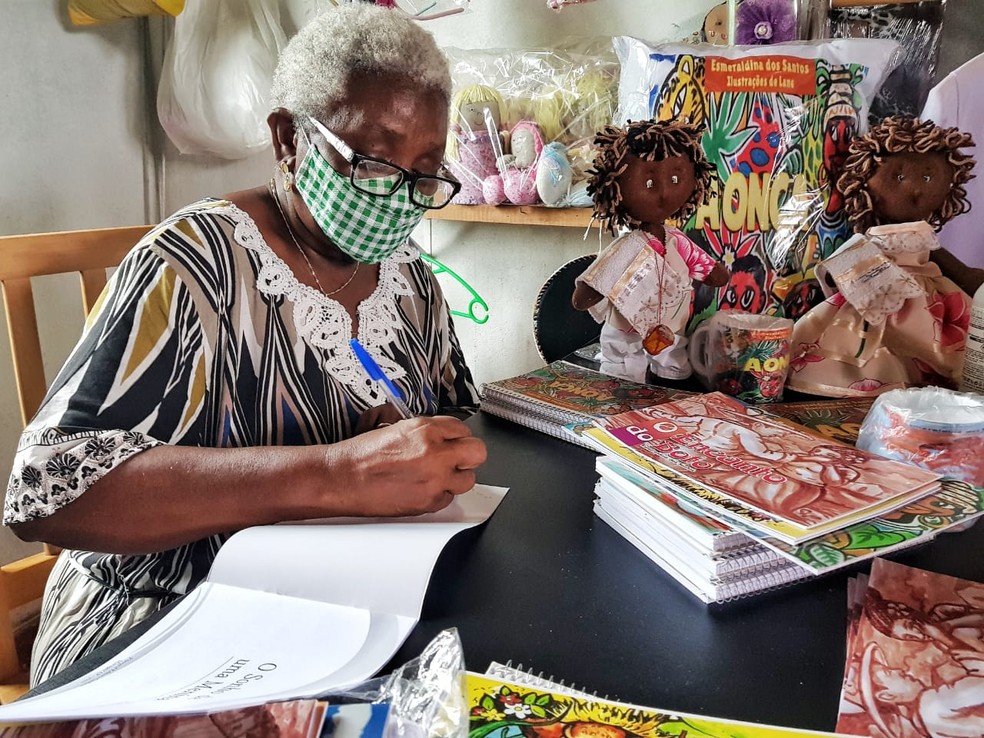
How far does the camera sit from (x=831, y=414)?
0.98m

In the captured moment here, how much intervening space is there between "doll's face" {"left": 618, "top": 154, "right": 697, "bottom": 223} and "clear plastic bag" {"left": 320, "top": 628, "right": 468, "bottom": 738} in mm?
792

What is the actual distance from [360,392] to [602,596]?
0.44m

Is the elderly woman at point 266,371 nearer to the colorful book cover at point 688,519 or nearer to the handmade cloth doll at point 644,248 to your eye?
the colorful book cover at point 688,519

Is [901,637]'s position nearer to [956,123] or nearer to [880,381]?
[880,381]

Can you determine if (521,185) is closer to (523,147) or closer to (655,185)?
(523,147)

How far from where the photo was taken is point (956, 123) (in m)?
1.23

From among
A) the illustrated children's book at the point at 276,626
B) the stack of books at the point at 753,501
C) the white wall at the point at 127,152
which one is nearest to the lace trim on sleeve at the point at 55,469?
the illustrated children's book at the point at 276,626

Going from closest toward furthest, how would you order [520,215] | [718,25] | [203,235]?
1. [203,235]
2. [718,25]
3. [520,215]

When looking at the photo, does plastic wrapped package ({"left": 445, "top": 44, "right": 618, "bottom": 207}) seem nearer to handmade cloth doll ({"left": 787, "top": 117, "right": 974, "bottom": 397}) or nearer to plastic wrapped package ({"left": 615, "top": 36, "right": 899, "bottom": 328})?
plastic wrapped package ({"left": 615, "top": 36, "right": 899, "bottom": 328})

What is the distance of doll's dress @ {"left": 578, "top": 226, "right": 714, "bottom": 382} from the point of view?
1.09 m

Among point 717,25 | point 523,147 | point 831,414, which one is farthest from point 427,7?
point 831,414

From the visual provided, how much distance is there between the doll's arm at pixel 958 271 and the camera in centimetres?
112

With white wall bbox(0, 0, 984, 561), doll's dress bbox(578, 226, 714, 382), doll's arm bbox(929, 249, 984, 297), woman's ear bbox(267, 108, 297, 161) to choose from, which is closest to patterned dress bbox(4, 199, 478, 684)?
woman's ear bbox(267, 108, 297, 161)

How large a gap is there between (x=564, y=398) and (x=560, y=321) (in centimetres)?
45
